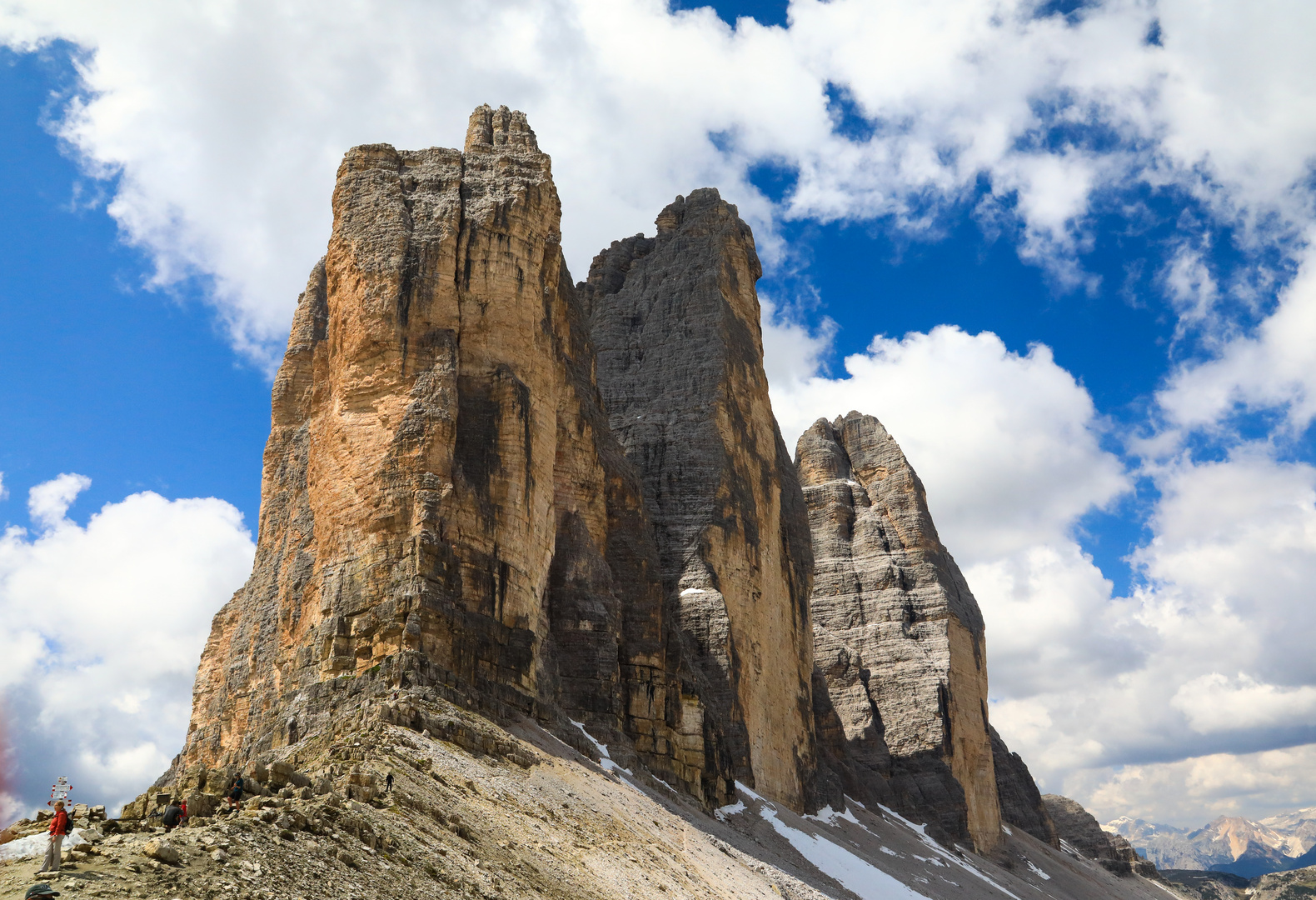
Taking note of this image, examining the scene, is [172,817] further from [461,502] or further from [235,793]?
[461,502]

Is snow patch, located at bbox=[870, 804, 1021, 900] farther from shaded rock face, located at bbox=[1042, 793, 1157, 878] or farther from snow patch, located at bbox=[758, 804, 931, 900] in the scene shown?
shaded rock face, located at bbox=[1042, 793, 1157, 878]

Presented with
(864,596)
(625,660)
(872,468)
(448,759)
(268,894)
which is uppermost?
(872,468)

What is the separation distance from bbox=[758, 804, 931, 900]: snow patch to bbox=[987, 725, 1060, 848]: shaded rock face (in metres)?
51.1

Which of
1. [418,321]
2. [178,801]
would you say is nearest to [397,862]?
[178,801]

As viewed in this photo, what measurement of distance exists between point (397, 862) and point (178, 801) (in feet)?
12.2

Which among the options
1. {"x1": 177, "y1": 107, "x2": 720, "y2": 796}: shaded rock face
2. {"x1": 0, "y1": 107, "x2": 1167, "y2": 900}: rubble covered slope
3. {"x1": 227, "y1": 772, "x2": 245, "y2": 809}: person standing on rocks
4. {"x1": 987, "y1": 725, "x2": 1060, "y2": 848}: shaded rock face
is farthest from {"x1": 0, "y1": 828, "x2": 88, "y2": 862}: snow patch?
{"x1": 987, "y1": 725, "x2": 1060, "y2": 848}: shaded rock face

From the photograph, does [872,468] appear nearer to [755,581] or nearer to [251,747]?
[755,581]

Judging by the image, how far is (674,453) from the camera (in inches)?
2699

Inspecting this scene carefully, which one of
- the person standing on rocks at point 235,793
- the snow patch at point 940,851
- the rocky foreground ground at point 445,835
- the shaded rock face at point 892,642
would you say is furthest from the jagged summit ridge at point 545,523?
the person standing on rocks at point 235,793

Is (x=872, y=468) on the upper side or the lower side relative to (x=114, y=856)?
upper

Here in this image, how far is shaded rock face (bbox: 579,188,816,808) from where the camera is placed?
62.0 metres

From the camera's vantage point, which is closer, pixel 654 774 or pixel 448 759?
pixel 448 759

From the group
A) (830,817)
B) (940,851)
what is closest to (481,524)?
(830,817)

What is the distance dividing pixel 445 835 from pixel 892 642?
73.7 meters
